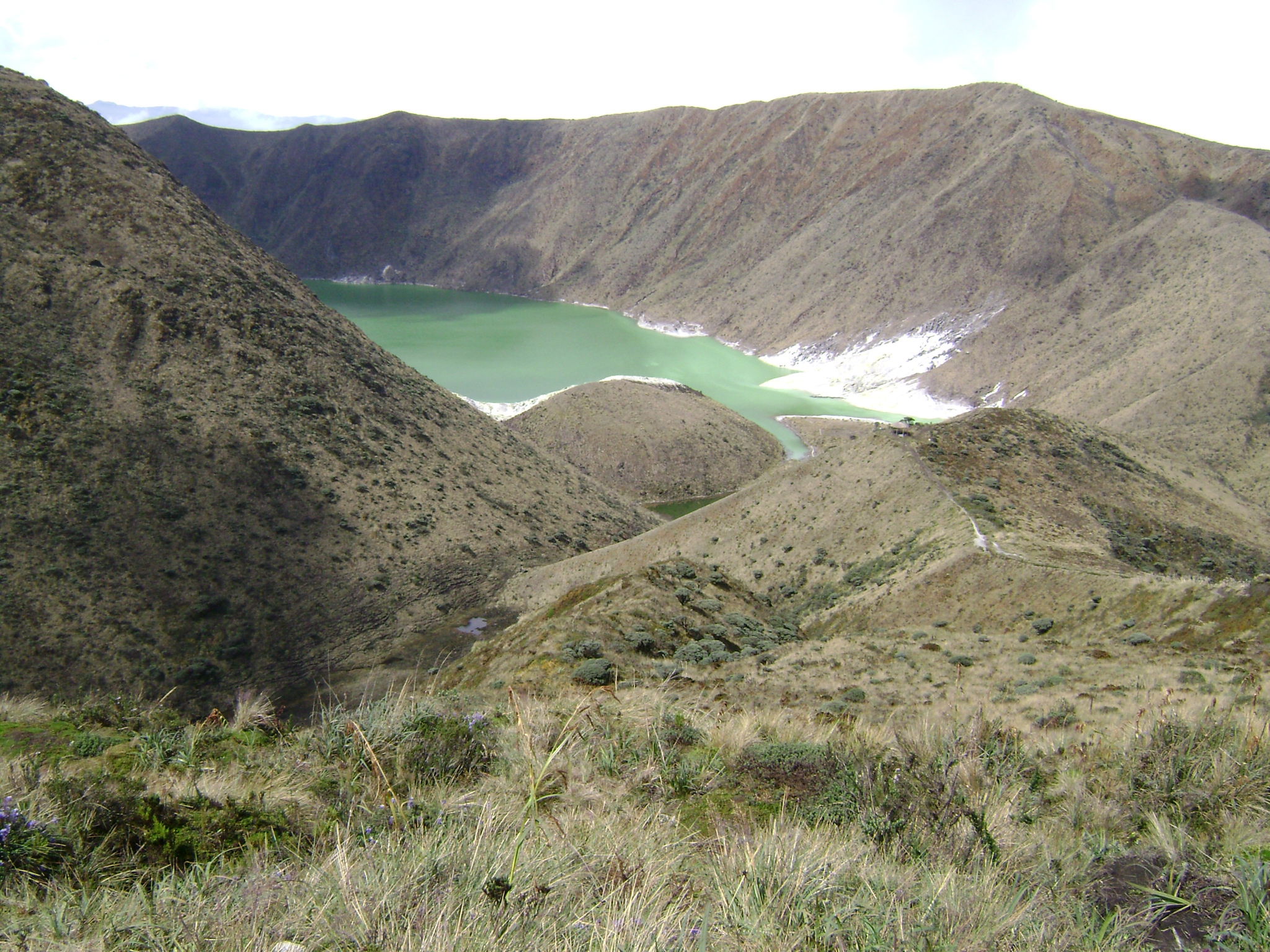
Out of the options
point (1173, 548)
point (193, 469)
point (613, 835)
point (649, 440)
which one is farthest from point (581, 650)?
point (649, 440)

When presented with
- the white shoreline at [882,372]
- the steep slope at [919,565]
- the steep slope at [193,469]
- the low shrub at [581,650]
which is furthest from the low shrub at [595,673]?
the white shoreline at [882,372]

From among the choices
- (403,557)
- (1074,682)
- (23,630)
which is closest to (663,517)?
(403,557)

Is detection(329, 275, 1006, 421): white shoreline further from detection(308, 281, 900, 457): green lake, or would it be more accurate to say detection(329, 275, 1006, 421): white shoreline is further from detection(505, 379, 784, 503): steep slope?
detection(505, 379, 784, 503): steep slope

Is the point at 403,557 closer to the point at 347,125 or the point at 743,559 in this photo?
the point at 743,559

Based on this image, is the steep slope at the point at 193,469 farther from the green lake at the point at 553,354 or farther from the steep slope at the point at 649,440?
the green lake at the point at 553,354

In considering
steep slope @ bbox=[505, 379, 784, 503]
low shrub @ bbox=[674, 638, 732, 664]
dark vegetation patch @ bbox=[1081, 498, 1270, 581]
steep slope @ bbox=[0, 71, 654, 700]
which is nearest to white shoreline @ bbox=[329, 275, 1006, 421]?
steep slope @ bbox=[505, 379, 784, 503]
